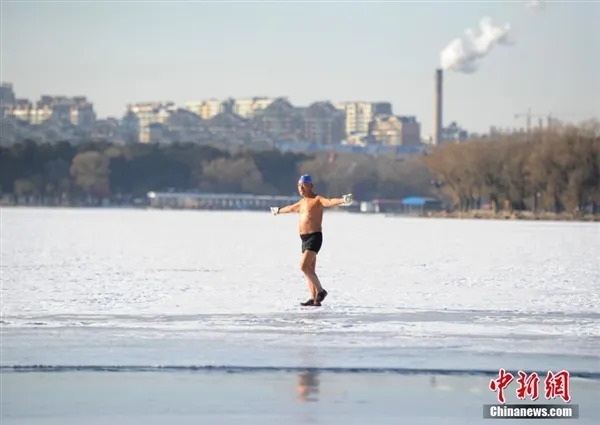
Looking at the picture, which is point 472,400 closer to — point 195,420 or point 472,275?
point 195,420

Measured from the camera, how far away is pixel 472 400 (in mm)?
10977

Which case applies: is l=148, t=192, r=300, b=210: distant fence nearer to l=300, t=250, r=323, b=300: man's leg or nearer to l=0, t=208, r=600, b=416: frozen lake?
l=0, t=208, r=600, b=416: frozen lake

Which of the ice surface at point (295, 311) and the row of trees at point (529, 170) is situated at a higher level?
the row of trees at point (529, 170)

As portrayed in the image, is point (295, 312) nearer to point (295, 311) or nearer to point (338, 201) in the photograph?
point (295, 311)

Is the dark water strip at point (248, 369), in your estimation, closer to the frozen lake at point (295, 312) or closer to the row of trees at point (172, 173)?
the frozen lake at point (295, 312)

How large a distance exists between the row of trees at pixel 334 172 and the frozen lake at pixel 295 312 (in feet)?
260

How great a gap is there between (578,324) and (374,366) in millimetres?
5062

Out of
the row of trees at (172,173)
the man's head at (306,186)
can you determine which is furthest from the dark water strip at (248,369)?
the row of trees at (172,173)

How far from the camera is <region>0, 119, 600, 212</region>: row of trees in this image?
113 meters

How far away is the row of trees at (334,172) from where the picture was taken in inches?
4461

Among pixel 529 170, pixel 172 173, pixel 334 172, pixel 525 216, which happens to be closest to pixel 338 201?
pixel 525 216

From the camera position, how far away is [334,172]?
188375 mm

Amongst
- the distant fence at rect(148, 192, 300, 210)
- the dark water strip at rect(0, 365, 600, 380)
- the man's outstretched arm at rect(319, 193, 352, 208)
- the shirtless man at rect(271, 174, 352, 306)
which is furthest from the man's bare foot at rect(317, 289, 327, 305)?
the distant fence at rect(148, 192, 300, 210)

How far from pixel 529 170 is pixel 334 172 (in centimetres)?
7311
